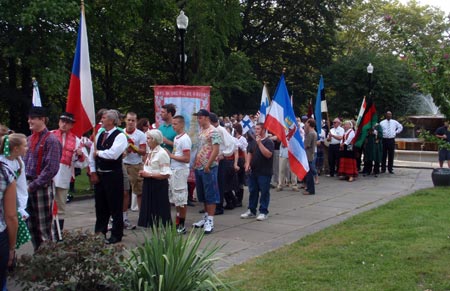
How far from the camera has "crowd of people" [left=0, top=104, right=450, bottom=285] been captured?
16.0ft

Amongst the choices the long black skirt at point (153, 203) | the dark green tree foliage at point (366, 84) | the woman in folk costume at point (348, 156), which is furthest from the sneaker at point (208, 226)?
the dark green tree foliage at point (366, 84)

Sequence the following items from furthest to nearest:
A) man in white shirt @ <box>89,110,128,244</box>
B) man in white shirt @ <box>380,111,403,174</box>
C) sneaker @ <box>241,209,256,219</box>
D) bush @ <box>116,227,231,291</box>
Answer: man in white shirt @ <box>380,111,403,174</box> < sneaker @ <box>241,209,256,219</box> < man in white shirt @ <box>89,110,128,244</box> < bush @ <box>116,227,231,291</box>

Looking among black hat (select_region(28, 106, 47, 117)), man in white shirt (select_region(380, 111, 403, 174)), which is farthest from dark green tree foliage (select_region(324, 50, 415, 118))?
black hat (select_region(28, 106, 47, 117))

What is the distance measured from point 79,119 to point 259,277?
127 inches

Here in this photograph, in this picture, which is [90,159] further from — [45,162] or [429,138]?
[429,138]

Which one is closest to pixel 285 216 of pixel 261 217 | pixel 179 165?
pixel 261 217

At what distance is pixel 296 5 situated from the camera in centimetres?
3189

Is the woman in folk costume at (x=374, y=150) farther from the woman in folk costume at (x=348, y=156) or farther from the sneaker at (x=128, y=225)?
the sneaker at (x=128, y=225)

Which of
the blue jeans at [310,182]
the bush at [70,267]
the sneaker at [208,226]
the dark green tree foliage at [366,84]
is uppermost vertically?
the dark green tree foliage at [366,84]

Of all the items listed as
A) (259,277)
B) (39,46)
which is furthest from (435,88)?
(39,46)

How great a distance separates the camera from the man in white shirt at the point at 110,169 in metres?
7.33

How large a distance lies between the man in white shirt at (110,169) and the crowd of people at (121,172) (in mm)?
14

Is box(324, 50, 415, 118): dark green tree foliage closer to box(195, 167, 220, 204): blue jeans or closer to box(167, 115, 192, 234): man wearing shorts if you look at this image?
box(195, 167, 220, 204): blue jeans

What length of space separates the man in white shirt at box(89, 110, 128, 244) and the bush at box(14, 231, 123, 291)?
3.34 m
